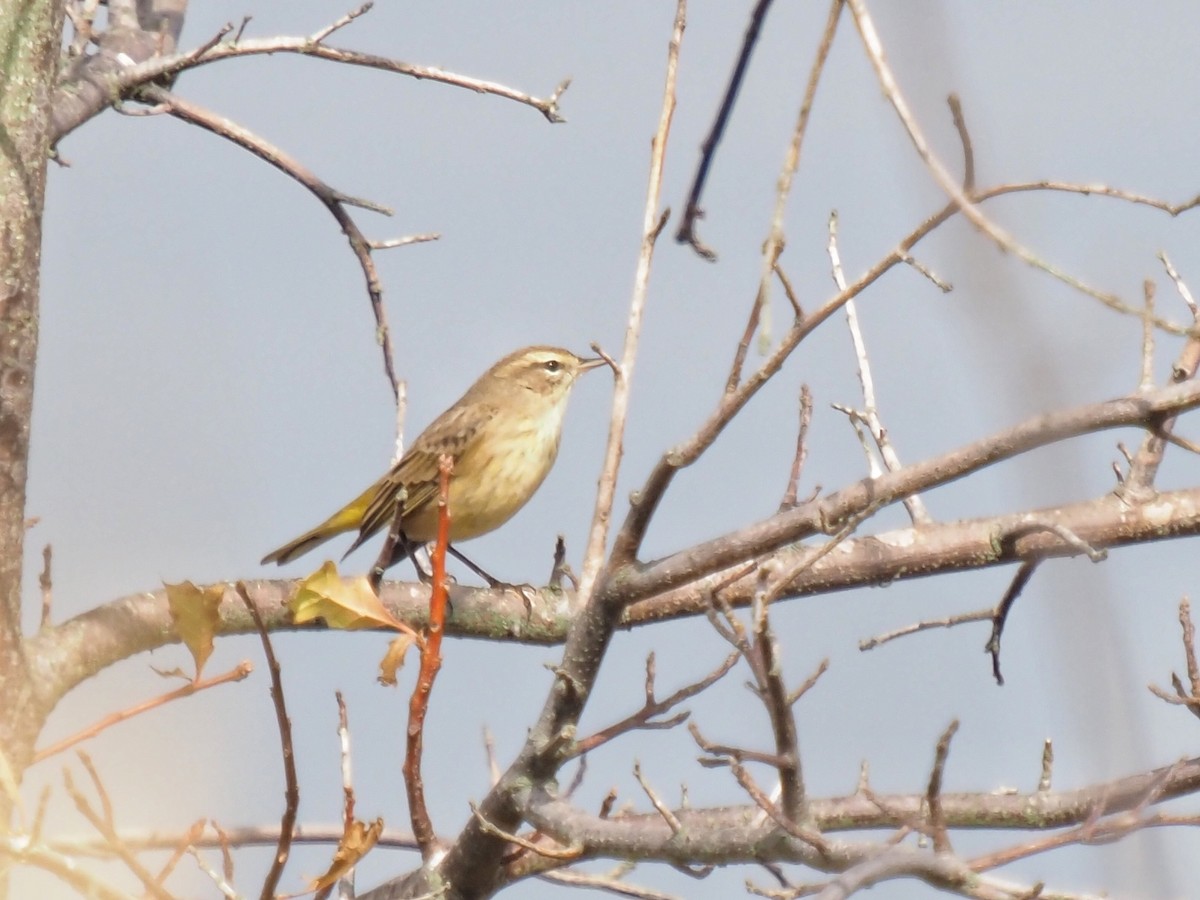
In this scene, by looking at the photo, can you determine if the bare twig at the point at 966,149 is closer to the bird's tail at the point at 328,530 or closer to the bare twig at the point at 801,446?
the bare twig at the point at 801,446

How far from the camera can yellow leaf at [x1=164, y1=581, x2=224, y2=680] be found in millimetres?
2773

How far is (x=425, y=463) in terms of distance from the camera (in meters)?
8.47

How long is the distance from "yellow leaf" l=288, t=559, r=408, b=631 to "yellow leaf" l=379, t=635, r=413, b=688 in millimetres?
76

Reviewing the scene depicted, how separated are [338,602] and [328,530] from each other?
5.55 metres

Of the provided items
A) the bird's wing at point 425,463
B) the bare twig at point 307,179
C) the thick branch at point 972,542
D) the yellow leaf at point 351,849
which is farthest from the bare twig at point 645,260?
the bird's wing at point 425,463

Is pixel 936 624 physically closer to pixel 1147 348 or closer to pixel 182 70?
pixel 1147 348

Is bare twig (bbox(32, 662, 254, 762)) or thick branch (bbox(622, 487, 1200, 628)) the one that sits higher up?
thick branch (bbox(622, 487, 1200, 628))

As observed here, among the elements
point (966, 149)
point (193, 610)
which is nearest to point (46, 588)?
point (193, 610)

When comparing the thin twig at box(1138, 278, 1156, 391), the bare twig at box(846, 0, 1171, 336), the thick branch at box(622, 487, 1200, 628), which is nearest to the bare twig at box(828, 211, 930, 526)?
the thick branch at box(622, 487, 1200, 628)

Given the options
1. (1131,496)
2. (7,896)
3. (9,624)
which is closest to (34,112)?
(9,624)

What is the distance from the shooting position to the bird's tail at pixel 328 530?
8.42 metres

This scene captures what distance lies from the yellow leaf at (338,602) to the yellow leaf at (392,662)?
0.25 feet

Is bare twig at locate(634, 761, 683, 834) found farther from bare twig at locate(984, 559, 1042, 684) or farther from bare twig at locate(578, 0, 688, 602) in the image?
bare twig at locate(984, 559, 1042, 684)

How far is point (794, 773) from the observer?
2.54 metres
